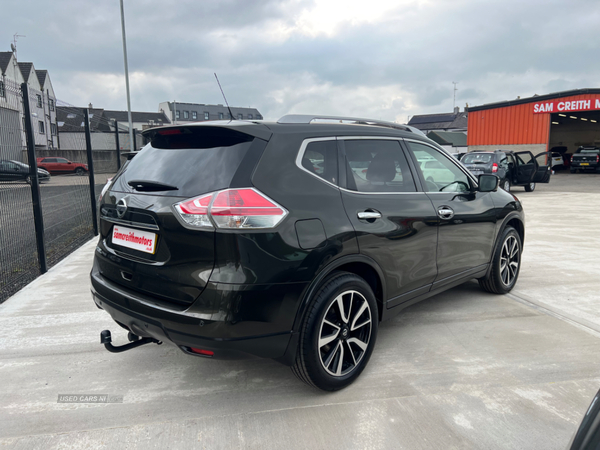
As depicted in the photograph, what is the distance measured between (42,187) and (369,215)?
4.78m

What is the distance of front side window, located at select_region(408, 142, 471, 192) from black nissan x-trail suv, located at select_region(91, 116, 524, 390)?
0.83 ft

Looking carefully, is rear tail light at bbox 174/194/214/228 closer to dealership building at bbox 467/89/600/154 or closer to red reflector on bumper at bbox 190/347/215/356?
red reflector on bumper at bbox 190/347/215/356

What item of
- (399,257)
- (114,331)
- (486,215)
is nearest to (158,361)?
(114,331)

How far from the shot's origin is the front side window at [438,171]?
3.59 m

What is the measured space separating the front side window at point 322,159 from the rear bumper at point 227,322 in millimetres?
725

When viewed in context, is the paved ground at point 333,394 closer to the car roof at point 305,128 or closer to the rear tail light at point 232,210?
the rear tail light at point 232,210

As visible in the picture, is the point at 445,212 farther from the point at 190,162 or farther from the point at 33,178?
the point at 33,178

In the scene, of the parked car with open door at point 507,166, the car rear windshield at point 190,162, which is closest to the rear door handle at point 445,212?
the car rear windshield at point 190,162

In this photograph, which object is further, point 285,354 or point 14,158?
point 14,158

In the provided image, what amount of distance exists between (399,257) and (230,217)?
1.35 metres

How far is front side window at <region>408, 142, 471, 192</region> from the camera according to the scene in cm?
359

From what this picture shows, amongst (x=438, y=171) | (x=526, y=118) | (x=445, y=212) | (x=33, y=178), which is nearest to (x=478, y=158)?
(x=438, y=171)

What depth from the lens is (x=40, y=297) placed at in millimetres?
4715

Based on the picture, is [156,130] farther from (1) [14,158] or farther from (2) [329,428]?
(1) [14,158]
